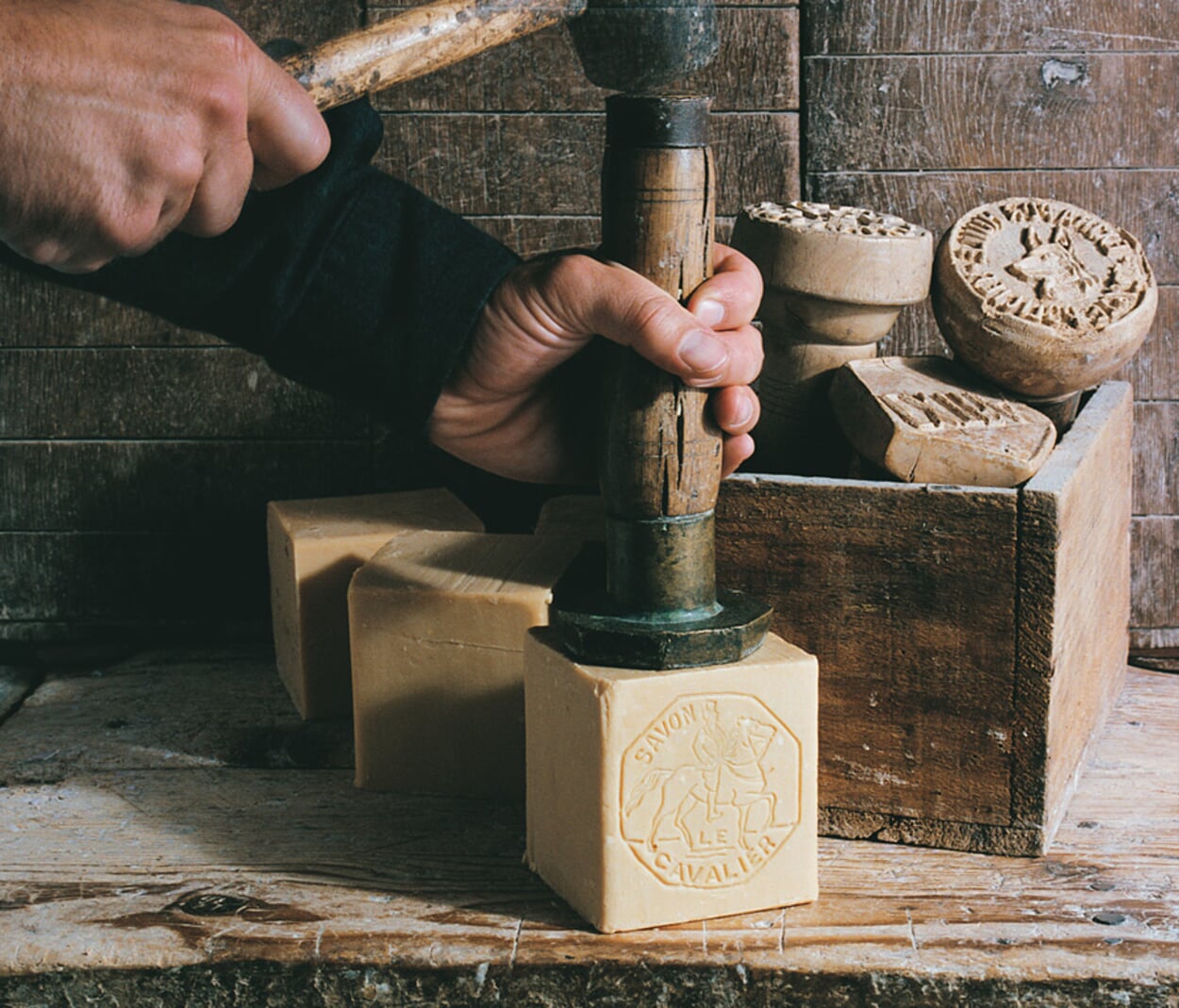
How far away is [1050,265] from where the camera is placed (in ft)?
4.58

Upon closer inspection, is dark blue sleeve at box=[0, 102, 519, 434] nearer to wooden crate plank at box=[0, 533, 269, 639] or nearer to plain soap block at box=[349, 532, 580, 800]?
plain soap block at box=[349, 532, 580, 800]

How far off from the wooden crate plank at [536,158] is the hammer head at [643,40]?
537 millimetres

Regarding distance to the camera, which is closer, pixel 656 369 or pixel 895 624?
pixel 656 369

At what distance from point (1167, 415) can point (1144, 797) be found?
60 cm

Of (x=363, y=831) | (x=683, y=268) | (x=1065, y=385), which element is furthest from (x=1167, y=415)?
(x=363, y=831)

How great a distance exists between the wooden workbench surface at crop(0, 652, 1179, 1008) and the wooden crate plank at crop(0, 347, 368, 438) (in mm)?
490

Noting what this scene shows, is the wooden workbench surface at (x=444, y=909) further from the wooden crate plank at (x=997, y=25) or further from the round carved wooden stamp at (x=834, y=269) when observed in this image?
the wooden crate plank at (x=997, y=25)

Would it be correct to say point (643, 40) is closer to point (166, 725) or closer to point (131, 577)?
point (166, 725)

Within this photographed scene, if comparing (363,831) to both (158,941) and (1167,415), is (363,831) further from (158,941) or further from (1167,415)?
(1167,415)

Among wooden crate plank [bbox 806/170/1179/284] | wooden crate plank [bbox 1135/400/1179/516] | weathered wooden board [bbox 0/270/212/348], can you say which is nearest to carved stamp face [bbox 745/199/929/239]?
wooden crate plank [bbox 806/170/1179/284]

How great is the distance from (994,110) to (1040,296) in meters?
0.46

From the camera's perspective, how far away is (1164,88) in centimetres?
171

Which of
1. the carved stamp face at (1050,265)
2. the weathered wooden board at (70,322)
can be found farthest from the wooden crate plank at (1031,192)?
the weathered wooden board at (70,322)

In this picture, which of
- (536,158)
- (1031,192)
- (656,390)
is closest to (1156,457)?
(1031,192)
